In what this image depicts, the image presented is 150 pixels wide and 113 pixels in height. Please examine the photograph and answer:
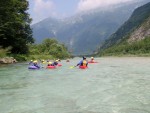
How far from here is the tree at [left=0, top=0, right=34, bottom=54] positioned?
211 feet

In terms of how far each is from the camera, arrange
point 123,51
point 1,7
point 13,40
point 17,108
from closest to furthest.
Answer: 1. point 17,108
2. point 1,7
3. point 13,40
4. point 123,51

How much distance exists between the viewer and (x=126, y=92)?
831 inches

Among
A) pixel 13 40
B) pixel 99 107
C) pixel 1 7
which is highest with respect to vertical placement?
pixel 1 7

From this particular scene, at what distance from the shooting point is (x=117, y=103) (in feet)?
57.0

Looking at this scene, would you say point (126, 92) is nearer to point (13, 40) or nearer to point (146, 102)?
point (146, 102)

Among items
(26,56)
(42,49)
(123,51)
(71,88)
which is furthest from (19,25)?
(123,51)

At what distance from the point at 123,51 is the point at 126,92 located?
17426 cm

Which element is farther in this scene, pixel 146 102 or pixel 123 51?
pixel 123 51

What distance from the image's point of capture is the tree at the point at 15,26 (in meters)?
64.3

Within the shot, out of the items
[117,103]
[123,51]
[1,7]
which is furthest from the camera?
[123,51]

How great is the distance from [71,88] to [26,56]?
2193 inches

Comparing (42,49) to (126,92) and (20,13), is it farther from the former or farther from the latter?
(126,92)

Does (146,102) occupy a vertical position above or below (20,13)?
below

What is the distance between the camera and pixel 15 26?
71938 mm
